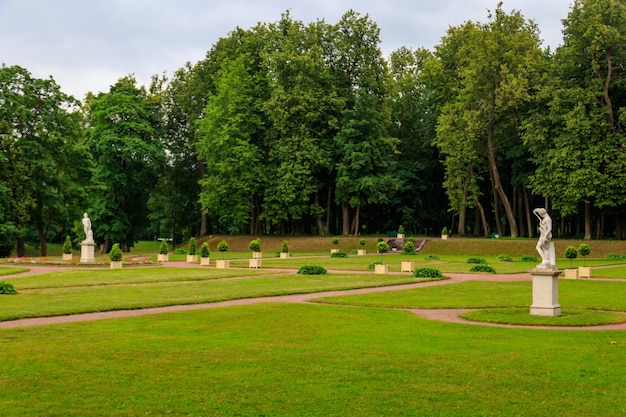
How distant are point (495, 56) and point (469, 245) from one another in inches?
645

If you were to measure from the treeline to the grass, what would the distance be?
37.5 m

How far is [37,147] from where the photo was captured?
169ft

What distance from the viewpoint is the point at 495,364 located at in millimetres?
11438

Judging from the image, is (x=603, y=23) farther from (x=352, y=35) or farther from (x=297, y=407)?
(x=297, y=407)

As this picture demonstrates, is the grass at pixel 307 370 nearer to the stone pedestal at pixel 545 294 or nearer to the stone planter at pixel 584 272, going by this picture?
the stone pedestal at pixel 545 294

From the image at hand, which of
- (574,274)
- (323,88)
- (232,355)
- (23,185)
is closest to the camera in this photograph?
(232,355)

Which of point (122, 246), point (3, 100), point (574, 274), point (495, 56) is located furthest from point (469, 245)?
point (3, 100)

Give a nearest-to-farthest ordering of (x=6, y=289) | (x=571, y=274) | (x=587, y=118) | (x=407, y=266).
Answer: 1. (x=6, y=289)
2. (x=571, y=274)
3. (x=407, y=266)
4. (x=587, y=118)

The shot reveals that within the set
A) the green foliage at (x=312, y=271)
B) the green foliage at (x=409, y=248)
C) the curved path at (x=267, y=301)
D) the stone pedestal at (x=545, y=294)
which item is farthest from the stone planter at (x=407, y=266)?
the stone pedestal at (x=545, y=294)

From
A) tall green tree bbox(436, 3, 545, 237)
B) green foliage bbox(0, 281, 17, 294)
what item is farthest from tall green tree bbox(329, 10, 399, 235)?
green foliage bbox(0, 281, 17, 294)

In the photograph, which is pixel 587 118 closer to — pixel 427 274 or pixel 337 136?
pixel 337 136

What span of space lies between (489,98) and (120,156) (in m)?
34.2

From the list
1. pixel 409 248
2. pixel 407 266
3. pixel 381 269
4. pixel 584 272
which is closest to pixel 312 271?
pixel 381 269

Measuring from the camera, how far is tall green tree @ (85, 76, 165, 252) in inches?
2426
